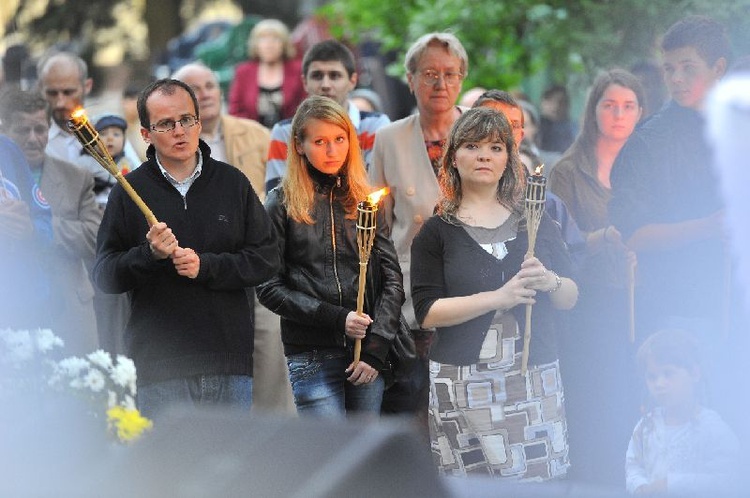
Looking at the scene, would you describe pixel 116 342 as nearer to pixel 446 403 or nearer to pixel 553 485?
pixel 446 403

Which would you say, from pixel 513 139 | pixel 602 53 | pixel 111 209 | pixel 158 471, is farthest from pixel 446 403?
pixel 602 53

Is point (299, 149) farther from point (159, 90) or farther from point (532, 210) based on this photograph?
point (532, 210)

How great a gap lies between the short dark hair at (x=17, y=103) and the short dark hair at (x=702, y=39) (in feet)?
9.14

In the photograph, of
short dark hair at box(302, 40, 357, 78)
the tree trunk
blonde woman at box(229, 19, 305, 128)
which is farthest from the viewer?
the tree trunk

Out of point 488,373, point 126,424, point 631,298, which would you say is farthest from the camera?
point 631,298

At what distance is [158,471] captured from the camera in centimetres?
218

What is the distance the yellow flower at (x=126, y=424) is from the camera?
2.86 meters

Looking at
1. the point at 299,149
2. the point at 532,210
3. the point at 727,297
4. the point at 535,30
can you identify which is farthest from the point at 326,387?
the point at 535,30

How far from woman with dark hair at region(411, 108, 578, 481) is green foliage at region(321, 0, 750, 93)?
3240 millimetres


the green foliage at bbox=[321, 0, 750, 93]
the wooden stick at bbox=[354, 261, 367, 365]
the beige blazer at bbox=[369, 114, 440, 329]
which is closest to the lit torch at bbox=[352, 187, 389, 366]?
the wooden stick at bbox=[354, 261, 367, 365]

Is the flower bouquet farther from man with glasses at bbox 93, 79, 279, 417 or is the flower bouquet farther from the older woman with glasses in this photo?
the older woman with glasses

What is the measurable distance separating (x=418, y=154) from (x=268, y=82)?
351 cm

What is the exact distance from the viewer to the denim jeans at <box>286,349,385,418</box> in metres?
5.37

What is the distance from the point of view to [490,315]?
5062mm
